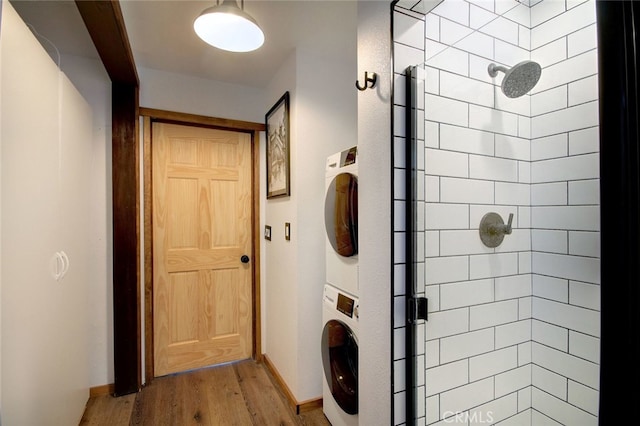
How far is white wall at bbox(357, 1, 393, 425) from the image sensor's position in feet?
3.47

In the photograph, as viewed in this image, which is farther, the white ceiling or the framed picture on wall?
the framed picture on wall

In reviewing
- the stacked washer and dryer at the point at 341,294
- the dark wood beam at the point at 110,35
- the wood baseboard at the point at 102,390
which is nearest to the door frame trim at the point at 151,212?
the wood baseboard at the point at 102,390

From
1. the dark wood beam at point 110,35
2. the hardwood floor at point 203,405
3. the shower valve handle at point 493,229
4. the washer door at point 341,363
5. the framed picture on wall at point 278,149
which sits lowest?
the hardwood floor at point 203,405

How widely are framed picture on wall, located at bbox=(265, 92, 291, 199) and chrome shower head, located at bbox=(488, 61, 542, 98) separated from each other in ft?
4.16

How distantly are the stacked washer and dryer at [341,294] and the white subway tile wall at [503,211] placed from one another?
44 cm

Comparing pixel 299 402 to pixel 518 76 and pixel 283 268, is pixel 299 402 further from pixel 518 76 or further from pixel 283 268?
pixel 518 76

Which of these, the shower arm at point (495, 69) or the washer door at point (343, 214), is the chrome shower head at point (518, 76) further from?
the washer door at point (343, 214)

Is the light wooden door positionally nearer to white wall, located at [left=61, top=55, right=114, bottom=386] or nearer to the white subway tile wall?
white wall, located at [left=61, top=55, right=114, bottom=386]

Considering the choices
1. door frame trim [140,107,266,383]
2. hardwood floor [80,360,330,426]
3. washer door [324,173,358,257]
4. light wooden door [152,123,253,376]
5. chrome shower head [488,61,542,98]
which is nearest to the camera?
chrome shower head [488,61,542,98]

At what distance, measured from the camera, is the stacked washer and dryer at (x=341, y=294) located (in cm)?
147

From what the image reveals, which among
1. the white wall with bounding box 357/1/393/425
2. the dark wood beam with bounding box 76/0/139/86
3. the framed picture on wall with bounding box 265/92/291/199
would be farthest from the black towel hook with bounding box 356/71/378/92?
the dark wood beam with bounding box 76/0/139/86

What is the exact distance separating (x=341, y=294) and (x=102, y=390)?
6.15 ft

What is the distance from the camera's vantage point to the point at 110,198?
2094 millimetres

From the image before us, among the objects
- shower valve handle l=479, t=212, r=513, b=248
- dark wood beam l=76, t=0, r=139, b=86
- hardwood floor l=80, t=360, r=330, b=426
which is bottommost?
hardwood floor l=80, t=360, r=330, b=426
